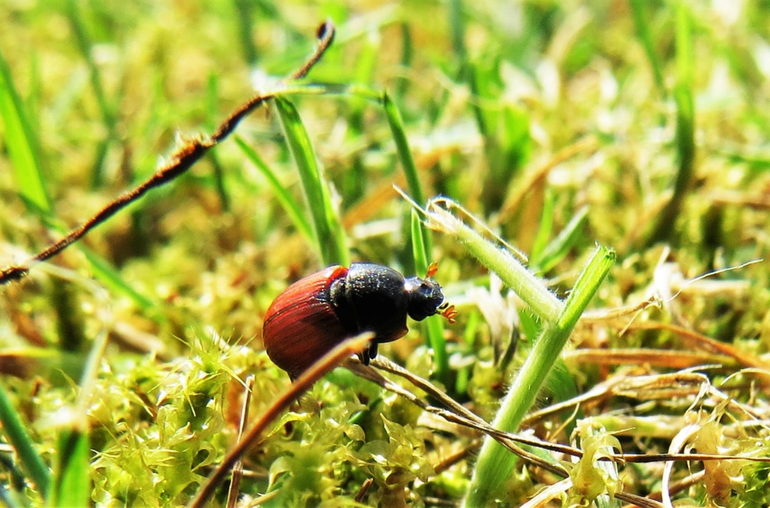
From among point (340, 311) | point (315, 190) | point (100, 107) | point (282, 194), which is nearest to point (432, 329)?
point (340, 311)

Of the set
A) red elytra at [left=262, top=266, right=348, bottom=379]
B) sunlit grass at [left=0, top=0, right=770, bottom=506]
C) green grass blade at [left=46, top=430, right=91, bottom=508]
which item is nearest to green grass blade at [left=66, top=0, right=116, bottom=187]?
sunlit grass at [left=0, top=0, right=770, bottom=506]

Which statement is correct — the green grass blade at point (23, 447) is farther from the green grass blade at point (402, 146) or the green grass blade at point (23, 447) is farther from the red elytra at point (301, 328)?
the green grass blade at point (402, 146)

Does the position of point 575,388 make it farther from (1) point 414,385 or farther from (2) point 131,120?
(2) point 131,120

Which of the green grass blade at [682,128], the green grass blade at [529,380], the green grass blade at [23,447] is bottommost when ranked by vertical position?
the green grass blade at [529,380]

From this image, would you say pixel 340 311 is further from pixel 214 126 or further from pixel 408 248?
pixel 214 126

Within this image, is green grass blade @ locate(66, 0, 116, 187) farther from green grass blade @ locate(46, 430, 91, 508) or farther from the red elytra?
green grass blade @ locate(46, 430, 91, 508)

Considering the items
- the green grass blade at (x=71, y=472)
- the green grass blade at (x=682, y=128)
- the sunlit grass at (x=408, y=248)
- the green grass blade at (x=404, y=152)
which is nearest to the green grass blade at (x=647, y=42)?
the sunlit grass at (x=408, y=248)

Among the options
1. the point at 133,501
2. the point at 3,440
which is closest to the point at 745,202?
the point at 133,501
